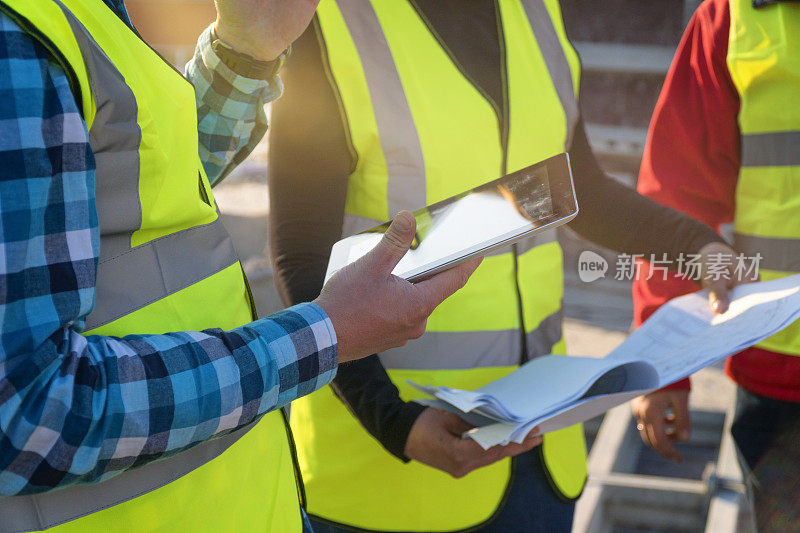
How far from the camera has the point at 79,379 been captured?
666 millimetres

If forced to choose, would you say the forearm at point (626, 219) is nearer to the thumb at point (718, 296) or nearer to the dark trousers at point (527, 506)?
the thumb at point (718, 296)

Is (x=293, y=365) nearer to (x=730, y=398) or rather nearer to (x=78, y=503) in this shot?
(x=78, y=503)

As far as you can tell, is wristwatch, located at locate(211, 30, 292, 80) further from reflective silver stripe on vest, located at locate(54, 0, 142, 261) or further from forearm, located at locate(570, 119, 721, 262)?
forearm, located at locate(570, 119, 721, 262)

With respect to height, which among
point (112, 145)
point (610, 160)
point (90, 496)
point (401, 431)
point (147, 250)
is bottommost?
point (610, 160)

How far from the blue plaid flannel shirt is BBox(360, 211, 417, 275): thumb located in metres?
0.12

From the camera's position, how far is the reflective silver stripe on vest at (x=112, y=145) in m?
0.71

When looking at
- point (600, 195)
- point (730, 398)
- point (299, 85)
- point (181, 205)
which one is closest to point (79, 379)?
point (181, 205)

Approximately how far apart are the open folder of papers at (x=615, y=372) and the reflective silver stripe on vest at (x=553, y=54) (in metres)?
0.43

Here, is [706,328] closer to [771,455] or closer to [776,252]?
[776,252]

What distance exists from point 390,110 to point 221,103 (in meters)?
0.28

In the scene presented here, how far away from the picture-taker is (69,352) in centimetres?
66

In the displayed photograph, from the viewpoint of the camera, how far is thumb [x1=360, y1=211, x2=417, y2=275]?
842 millimetres

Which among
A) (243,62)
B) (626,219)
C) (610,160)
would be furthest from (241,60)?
(610,160)

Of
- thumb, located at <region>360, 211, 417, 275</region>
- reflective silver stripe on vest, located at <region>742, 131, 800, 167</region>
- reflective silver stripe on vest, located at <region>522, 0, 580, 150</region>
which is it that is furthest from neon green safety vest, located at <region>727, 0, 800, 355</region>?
thumb, located at <region>360, 211, 417, 275</region>
